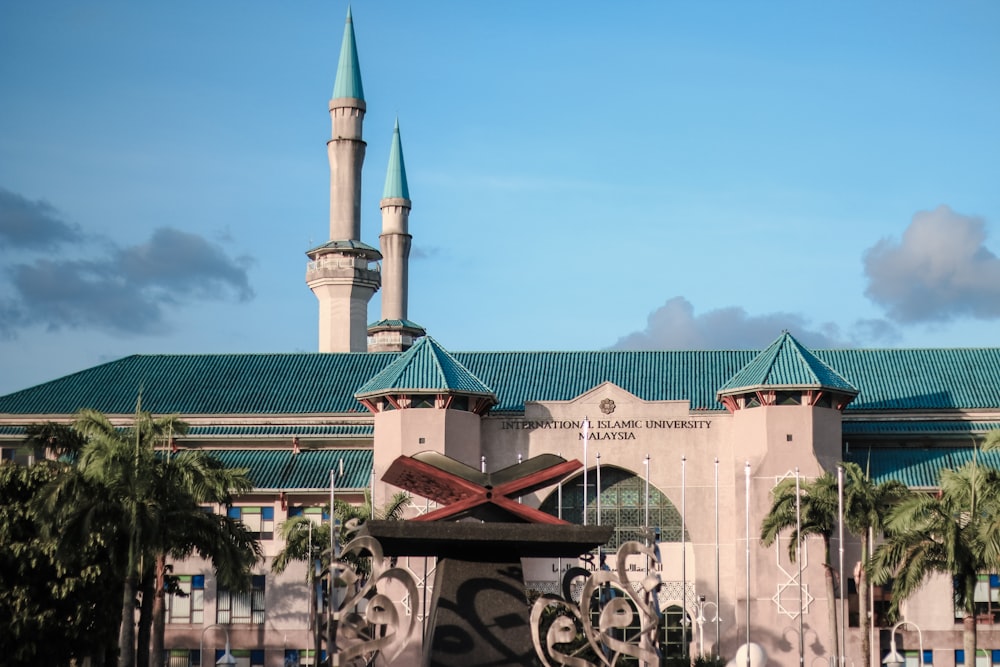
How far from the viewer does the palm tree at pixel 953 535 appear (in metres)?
60.9

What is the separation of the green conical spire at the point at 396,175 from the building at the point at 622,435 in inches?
929

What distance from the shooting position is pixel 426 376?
89.5 metres

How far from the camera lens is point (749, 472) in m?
85.2

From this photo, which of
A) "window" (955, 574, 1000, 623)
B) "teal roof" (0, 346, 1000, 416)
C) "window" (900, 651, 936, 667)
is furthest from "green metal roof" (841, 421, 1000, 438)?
"window" (900, 651, 936, 667)

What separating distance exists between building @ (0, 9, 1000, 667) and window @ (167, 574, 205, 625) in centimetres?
10

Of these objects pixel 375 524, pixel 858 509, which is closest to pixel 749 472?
pixel 858 509

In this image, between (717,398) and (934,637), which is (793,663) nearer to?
(934,637)

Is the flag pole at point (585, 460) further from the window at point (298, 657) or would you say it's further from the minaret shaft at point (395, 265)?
the minaret shaft at point (395, 265)

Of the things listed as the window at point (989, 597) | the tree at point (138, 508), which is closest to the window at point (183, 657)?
the tree at point (138, 508)

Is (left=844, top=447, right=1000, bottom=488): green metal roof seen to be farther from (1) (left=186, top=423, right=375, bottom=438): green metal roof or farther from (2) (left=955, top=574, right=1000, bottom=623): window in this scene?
(1) (left=186, top=423, right=375, bottom=438): green metal roof

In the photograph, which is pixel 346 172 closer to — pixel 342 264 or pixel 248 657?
pixel 342 264

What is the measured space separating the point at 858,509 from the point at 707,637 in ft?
48.3

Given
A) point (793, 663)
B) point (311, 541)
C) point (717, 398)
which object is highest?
point (717, 398)

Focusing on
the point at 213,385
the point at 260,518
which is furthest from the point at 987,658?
the point at 213,385
